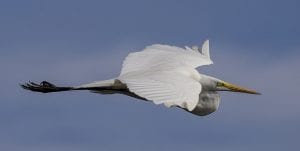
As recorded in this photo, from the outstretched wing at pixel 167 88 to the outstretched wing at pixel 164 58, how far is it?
75.3 inches

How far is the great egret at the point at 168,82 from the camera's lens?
1205cm

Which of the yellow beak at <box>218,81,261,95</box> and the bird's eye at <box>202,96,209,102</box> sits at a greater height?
the yellow beak at <box>218,81,261,95</box>

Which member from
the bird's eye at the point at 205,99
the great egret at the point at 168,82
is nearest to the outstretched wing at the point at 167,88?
the great egret at the point at 168,82

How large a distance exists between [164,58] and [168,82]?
4492mm

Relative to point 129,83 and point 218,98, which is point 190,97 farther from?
point 218,98

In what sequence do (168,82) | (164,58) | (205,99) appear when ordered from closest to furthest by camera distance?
(168,82) < (205,99) < (164,58)

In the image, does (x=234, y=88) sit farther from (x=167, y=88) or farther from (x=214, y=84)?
(x=167, y=88)

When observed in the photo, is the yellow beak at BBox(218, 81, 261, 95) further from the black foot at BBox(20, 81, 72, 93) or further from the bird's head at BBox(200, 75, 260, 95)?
the black foot at BBox(20, 81, 72, 93)

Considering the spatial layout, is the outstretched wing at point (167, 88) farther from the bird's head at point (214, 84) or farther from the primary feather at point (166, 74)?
the bird's head at point (214, 84)

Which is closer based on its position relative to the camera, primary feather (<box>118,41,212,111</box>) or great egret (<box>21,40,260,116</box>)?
primary feather (<box>118,41,212,111</box>)

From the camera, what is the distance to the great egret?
1205cm

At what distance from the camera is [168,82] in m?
13.1

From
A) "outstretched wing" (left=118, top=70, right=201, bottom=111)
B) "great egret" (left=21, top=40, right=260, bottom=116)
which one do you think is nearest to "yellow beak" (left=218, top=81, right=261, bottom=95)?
"great egret" (left=21, top=40, right=260, bottom=116)

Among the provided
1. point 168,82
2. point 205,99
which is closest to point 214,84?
point 205,99
